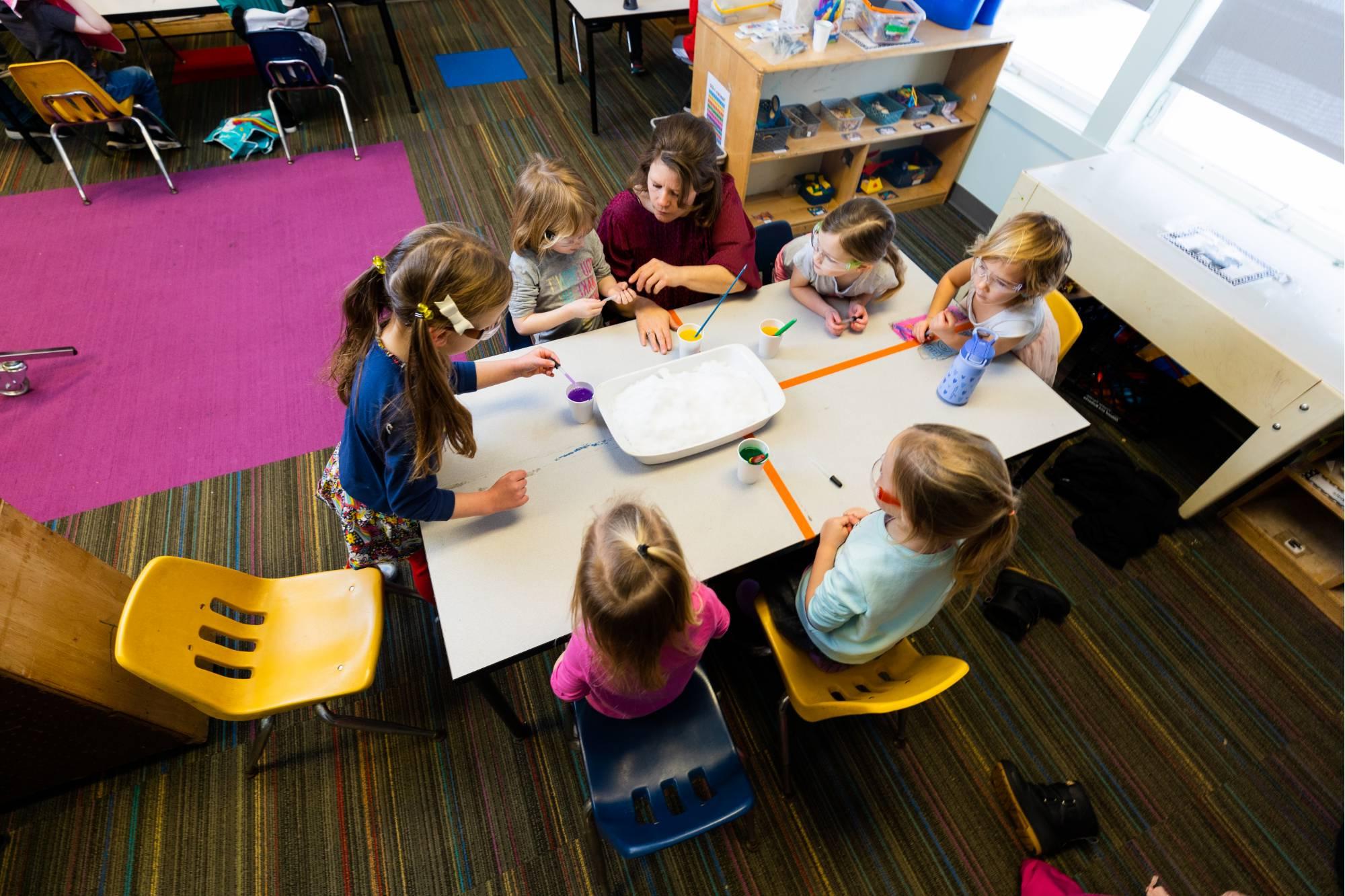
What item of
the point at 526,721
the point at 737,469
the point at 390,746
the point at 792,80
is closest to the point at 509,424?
the point at 737,469

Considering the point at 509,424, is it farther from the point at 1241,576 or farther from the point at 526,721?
the point at 1241,576

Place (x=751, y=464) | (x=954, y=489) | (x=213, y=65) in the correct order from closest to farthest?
(x=954, y=489) < (x=751, y=464) < (x=213, y=65)

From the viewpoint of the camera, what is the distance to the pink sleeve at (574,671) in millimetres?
1191

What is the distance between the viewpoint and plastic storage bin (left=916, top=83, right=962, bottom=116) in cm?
338

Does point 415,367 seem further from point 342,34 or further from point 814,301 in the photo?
point 342,34

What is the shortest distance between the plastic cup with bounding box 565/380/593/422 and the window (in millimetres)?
2971

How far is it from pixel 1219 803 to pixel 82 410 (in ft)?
13.7

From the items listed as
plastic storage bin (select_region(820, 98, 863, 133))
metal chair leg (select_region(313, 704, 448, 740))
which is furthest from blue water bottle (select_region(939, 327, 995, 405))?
plastic storage bin (select_region(820, 98, 863, 133))

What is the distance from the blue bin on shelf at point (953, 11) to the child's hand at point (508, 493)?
317cm

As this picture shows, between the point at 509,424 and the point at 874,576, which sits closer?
the point at 874,576

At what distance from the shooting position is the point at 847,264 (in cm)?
179

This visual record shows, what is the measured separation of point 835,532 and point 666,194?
1061 mm

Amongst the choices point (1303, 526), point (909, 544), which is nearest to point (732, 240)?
point (909, 544)

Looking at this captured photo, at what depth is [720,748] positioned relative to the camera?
135 centimetres
